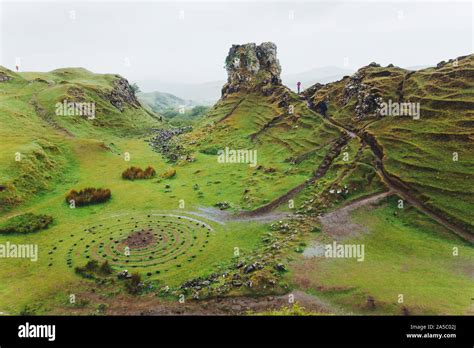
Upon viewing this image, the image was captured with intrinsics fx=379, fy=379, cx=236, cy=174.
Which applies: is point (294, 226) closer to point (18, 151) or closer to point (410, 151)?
point (410, 151)

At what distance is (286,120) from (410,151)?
37144 millimetres

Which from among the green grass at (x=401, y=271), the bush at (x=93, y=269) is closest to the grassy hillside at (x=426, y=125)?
the green grass at (x=401, y=271)

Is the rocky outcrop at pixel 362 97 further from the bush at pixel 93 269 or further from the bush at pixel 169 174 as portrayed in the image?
the bush at pixel 93 269

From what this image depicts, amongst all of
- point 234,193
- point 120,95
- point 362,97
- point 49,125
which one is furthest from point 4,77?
point 362,97

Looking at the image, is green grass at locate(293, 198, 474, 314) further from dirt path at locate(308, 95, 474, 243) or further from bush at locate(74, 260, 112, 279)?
bush at locate(74, 260, 112, 279)

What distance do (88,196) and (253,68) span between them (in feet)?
270

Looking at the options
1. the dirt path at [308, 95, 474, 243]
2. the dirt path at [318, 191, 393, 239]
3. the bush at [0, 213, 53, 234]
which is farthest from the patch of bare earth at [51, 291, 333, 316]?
the dirt path at [308, 95, 474, 243]

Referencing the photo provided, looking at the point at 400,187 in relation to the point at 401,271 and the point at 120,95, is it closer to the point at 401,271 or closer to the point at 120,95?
the point at 401,271

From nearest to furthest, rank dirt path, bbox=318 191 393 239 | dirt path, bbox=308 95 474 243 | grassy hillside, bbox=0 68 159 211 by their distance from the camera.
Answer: dirt path, bbox=308 95 474 243, dirt path, bbox=318 191 393 239, grassy hillside, bbox=0 68 159 211

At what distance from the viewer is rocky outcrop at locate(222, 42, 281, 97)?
4899 inches

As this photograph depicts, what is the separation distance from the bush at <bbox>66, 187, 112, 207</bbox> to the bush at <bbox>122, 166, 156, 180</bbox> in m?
10.4

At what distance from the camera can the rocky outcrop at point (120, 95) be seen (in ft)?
451

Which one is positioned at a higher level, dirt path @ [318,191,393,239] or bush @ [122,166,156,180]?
bush @ [122,166,156,180]
